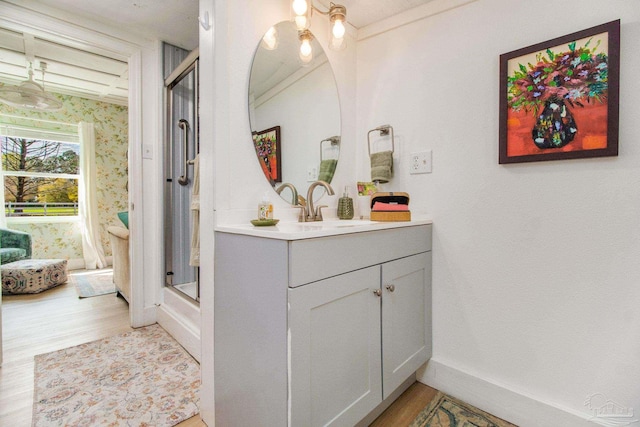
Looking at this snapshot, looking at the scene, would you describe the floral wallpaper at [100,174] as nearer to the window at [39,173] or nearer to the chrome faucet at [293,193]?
the window at [39,173]

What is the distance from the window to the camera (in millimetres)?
3947

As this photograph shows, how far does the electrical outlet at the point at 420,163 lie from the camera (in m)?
1.57

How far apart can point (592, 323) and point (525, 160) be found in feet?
2.30

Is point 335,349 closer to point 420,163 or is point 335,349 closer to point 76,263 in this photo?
point 420,163

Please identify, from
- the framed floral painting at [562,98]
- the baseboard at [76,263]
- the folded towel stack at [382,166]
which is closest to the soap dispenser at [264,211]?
the folded towel stack at [382,166]

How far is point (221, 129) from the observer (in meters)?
1.20

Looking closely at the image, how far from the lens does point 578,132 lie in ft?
3.74

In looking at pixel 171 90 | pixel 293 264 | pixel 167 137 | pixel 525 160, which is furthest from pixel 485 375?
pixel 171 90

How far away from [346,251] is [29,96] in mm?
3688

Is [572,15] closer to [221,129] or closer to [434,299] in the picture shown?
[434,299]

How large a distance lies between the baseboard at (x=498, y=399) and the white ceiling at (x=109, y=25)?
1.96 metres

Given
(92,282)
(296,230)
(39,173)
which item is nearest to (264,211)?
(296,230)

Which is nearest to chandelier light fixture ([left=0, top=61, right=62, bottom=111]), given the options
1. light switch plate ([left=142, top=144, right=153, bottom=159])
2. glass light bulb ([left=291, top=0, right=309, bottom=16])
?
light switch plate ([left=142, top=144, right=153, bottom=159])

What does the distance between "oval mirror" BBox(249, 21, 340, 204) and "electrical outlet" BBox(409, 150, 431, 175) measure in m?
0.45
